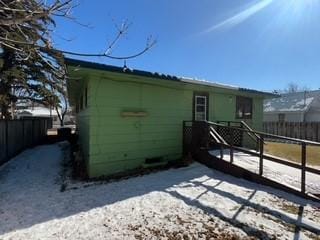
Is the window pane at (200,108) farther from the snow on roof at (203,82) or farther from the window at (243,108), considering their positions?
the window at (243,108)

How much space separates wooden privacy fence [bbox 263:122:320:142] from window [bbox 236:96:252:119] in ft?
35.4

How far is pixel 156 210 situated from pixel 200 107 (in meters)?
6.42

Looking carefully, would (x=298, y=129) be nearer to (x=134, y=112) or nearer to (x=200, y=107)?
(x=200, y=107)

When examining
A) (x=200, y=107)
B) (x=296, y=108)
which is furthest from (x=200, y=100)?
(x=296, y=108)

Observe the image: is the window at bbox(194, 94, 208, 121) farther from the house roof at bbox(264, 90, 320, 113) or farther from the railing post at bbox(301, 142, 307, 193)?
the house roof at bbox(264, 90, 320, 113)

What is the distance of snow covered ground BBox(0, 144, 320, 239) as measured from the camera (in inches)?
172

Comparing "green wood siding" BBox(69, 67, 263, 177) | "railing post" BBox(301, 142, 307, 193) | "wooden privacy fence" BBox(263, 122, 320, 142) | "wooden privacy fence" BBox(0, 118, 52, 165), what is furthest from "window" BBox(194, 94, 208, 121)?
"wooden privacy fence" BBox(263, 122, 320, 142)

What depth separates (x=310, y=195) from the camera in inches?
235

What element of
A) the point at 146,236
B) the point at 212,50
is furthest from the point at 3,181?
the point at 212,50

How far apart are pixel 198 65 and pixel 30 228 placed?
17313mm

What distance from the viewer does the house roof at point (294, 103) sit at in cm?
2870

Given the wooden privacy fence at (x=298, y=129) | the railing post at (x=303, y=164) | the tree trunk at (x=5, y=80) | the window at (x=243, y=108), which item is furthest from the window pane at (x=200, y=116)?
the wooden privacy fence at (x=298, y=129)

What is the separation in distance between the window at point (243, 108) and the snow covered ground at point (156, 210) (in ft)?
19.2

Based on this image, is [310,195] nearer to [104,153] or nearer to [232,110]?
[104,153]
